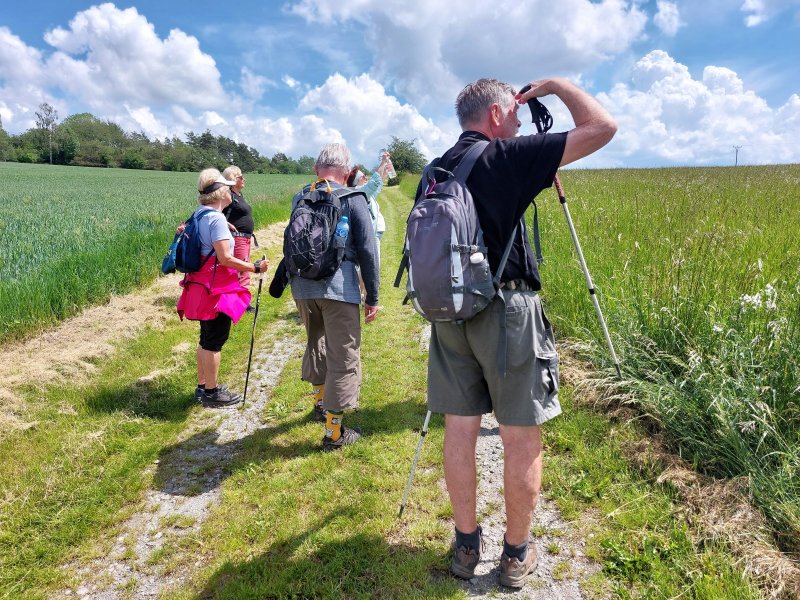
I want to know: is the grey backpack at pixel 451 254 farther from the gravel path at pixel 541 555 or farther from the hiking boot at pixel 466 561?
the gravel path at pixel 541 555

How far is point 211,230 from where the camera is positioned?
13.9 feet

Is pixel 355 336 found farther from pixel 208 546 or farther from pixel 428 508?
pixel 208 546

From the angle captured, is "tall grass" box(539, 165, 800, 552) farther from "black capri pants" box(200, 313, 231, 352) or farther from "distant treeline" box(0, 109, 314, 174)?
"distant treeline" box(0, 109, 314, 174)

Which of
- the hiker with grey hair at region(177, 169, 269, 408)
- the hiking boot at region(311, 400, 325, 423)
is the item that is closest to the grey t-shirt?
the hiker with grey hair at region(177, 169, 269, 408)

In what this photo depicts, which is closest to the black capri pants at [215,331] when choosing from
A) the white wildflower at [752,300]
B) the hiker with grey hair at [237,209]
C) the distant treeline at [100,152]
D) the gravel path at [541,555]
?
the hiker with grey hair at [237,209]

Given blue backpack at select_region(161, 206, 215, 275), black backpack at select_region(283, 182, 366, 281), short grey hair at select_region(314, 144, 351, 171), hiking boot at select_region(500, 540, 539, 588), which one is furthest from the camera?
blue backpack at select_region(161, 206, 215, 275)

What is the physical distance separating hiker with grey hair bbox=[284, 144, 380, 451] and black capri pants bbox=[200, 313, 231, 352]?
105cm

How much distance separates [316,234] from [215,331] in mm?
1742

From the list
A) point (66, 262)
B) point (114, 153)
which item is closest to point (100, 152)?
point (114, 153)

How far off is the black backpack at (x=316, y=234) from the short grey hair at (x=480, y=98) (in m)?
1.57

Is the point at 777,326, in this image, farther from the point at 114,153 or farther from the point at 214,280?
the point at 114,153

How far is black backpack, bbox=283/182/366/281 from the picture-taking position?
352 centimetres

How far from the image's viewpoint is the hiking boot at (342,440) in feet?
13.0

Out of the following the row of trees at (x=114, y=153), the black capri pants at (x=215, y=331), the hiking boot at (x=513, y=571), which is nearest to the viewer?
the hiking boot at (x=513, y=571)
